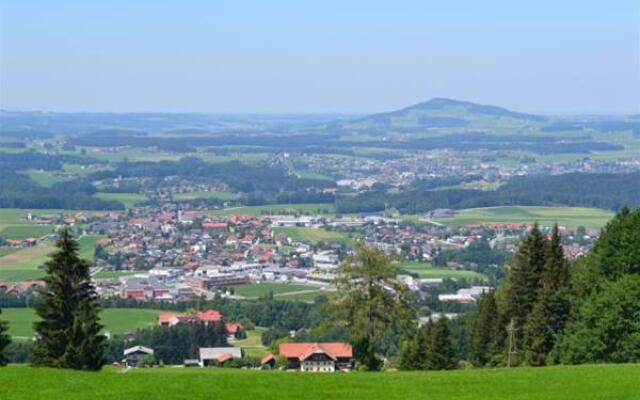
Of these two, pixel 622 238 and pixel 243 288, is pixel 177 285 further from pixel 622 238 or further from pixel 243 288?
pixel 622 238

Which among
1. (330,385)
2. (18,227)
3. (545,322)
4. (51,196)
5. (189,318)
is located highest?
(330,385)

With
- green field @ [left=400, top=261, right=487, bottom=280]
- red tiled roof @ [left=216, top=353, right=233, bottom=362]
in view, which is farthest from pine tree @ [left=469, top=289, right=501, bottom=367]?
green field @ [left=400, top=261, right=487, bottom=280]

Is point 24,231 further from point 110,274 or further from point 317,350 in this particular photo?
point 317,350

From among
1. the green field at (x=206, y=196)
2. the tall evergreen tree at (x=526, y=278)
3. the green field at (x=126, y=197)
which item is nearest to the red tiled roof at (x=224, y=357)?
the tall evergreen tree at (x=526, y=278)

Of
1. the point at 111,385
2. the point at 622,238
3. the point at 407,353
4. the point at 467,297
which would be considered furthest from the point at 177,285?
the point at 111,385

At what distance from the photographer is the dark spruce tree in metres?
23.9

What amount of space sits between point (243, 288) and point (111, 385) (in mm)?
60978

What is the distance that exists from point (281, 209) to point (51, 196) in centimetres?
3113

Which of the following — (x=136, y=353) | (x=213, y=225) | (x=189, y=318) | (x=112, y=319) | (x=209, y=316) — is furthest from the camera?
(x=213, y=225)

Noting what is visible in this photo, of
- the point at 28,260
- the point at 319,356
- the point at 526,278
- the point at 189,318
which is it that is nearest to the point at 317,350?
the point at 319,356

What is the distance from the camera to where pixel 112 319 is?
211 ft

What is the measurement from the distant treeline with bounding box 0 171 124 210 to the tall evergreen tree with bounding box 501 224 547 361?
105 meters

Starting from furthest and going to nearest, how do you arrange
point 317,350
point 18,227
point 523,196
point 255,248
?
1. point 523,196
2. point 18,227
3. point 255,248
4. point 317,350

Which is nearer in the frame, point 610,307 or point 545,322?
point 610,307
